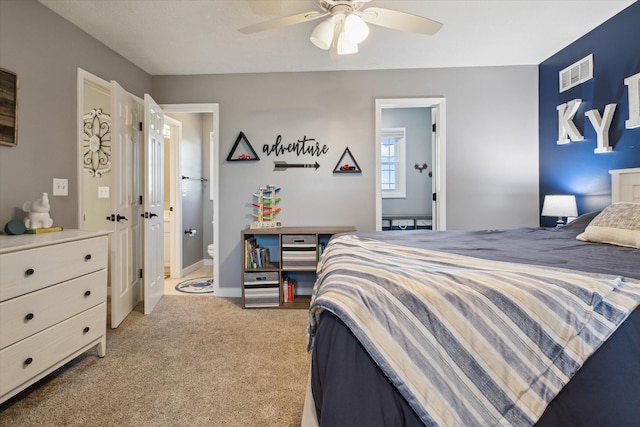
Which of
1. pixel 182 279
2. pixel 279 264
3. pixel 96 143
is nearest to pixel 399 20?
pixel 279 264

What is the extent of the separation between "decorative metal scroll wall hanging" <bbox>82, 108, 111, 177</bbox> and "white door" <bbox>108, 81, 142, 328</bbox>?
1.97ft

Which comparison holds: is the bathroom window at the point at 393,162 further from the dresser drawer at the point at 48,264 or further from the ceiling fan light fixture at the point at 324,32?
the dresser drawer at the point at 48,264

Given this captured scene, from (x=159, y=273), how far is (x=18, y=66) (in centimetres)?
209

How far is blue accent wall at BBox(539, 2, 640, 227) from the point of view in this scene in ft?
8.09

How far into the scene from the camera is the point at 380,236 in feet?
7.14

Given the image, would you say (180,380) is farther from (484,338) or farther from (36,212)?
(484,338)

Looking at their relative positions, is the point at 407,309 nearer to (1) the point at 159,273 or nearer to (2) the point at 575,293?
(2) the point at 575,293

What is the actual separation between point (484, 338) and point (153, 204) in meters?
3.12

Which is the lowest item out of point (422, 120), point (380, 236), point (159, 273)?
point (159, 273)

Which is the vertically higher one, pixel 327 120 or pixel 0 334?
pixel 327 120

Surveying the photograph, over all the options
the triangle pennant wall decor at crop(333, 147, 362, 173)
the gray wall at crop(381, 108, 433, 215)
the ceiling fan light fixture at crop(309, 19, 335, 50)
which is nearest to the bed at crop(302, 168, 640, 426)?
the ceiling fan light fixture at crop(309, 19, 335, 50)

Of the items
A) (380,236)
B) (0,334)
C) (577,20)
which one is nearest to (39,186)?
(0,334)

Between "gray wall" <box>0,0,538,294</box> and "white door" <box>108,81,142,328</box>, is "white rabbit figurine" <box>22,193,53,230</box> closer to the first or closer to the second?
"white door" <box>108,81,142,328</box>

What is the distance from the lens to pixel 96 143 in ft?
11.6
